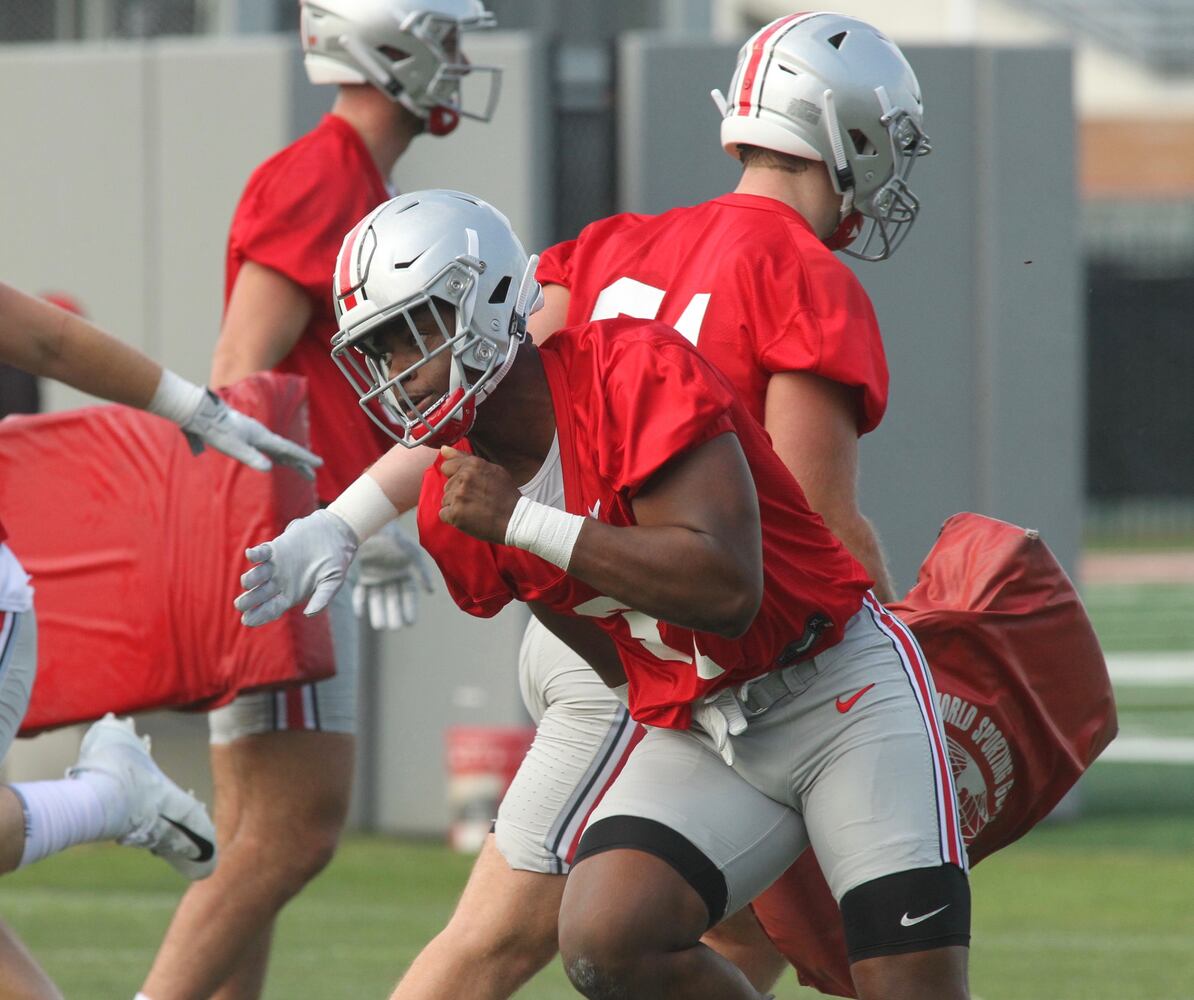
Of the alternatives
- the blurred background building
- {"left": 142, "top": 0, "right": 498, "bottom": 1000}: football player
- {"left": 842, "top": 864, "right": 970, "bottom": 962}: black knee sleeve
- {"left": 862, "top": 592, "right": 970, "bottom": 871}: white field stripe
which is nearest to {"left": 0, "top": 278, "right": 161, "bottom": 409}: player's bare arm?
{"left": 142, "top": 0, "right": 498, "bottom": 1000}: football player

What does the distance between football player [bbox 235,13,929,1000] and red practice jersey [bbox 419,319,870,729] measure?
0.83 ft

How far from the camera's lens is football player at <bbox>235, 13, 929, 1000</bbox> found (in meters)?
3.21

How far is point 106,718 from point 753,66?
188cm

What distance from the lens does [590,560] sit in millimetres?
2729

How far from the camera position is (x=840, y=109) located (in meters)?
3.43

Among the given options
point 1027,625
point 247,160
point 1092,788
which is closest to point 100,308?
point 247,160

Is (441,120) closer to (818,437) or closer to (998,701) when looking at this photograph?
(818,437)

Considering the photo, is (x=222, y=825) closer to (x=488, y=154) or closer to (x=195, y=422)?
(x=195, y=422)

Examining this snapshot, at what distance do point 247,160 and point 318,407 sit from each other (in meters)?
3.78

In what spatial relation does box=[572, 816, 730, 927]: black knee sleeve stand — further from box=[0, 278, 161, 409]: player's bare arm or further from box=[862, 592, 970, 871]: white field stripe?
box=[0, 278, 161, 409]: player's bare arm

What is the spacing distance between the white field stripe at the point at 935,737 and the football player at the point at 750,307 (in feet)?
0.51

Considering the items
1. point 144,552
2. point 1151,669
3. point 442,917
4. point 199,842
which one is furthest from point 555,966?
point 1151,669

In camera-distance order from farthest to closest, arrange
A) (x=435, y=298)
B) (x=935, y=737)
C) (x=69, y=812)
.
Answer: (x=69, y=812) → (x=935, y=737) → (x=435, y=298)

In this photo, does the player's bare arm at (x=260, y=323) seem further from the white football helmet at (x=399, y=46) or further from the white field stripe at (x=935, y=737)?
the white field stripe at (x=935, y=737)
